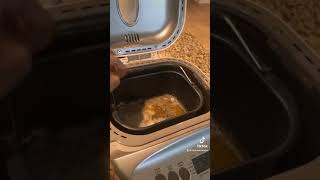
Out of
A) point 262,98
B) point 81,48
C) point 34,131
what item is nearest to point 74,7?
point 81,48

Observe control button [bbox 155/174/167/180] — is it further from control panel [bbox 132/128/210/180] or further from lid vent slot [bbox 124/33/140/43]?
lid vent slot [bbox 124/33/140/43]

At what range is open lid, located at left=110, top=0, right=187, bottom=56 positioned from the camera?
0.68 metres

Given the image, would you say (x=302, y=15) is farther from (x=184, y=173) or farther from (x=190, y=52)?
(x=184, y=173)

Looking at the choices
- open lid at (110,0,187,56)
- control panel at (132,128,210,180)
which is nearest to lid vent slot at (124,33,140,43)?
open lid at (110,0,187,56)

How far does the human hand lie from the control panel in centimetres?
14

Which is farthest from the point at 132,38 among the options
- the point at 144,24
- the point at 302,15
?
the point at 302,15

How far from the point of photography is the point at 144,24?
697mm

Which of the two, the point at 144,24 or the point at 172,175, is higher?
the point at 144,24

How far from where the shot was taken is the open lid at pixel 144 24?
2.22 feet

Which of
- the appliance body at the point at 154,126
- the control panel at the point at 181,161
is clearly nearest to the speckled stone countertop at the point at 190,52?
the appliance body at the point at 154,126

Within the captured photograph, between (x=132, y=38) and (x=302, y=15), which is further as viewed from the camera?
(x=302, y=15)

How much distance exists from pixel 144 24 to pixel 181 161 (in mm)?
251

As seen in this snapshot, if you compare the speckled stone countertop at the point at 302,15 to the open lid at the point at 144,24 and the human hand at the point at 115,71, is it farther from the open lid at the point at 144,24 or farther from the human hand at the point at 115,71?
the human hand at the point at 115,71

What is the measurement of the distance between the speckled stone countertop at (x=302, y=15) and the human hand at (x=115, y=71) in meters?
0.30
